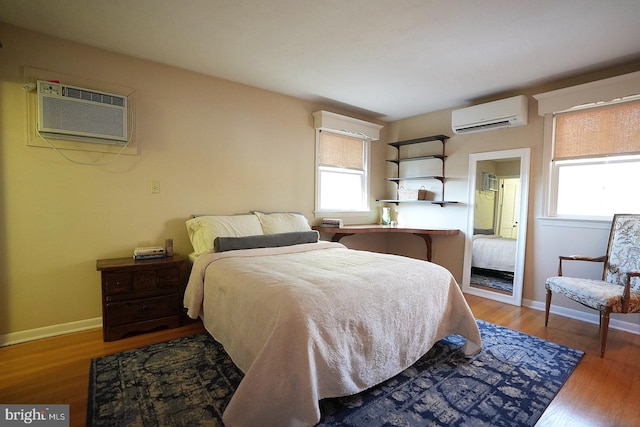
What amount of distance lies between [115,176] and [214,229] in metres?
0.95

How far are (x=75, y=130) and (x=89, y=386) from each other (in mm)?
1839

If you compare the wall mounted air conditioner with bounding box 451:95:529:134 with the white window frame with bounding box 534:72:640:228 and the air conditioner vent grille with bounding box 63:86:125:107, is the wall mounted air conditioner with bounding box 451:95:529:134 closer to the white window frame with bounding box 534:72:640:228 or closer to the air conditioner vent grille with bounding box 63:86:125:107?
the white window frame with bounding box 534:72:640:228

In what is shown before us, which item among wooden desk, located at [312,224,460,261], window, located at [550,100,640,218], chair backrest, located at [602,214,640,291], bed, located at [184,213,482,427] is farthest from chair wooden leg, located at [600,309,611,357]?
wooden desk, located at [312,224,460,261]

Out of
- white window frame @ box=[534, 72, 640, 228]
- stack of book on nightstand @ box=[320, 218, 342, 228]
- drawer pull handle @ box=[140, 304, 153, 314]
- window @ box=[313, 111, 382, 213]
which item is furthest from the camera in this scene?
window @ box=[313, 111, 382, 213]

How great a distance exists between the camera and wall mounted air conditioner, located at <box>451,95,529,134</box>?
10.5 feet

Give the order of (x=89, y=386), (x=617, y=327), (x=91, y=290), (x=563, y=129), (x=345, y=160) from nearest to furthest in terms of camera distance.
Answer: (x=89, y=386) < (x=91, y=290) < (x=617, y=327) < (x=563, y=129) < (x=345, y=160)

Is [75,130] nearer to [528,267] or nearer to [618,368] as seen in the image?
[618,368]

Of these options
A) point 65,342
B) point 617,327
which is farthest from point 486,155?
point 65,342

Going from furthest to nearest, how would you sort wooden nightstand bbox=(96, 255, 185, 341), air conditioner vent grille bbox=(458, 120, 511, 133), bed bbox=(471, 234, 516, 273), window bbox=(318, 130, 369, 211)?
window bbox=(318, 130, 369, 211)
bed bbox=(471, 234, 516, 273)
air conditioner vent grille bbox=(458, 120, 511, 133)
wooden nightstand bbox=(96, 255, 185, 341)

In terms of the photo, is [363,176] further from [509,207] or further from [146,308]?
[146,308]

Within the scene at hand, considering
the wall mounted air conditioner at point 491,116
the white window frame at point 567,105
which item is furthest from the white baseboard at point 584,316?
the wall mounted air conditioner at point 491,116

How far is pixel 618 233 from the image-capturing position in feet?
8.73

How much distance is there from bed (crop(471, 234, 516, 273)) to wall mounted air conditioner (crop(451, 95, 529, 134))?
132cm

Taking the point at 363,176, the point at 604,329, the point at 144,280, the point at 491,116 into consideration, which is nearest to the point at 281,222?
the point at 144,280
